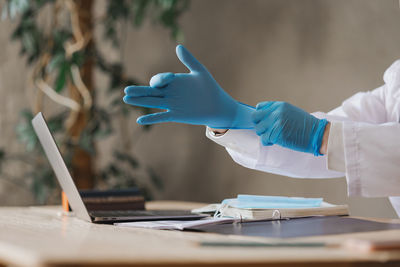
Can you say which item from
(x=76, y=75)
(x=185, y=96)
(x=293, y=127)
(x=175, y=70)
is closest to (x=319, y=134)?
(x=293, y=127)

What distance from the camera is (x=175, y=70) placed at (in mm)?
3061

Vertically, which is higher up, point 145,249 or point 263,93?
point 263,93

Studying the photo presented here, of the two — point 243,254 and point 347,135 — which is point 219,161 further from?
point 243,254

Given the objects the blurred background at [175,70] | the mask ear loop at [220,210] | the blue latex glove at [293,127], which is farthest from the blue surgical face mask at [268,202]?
the blurred background at [175,70]

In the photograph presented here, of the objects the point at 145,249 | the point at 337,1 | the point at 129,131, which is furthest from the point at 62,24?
the point at 145,249

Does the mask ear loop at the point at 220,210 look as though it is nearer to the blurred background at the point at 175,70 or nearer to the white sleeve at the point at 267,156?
the white sleeve at the point at 267,156

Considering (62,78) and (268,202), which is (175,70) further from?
(268,202)

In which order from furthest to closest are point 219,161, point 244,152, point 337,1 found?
point 219,161 → point 337,1 → point 244,152

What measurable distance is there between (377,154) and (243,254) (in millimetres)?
560

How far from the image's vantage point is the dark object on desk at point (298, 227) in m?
0.84

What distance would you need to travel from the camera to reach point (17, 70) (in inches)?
113

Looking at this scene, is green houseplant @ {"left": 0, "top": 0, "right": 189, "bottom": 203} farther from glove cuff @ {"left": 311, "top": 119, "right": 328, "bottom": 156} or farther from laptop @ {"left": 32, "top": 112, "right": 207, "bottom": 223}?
glove cuff @ {"left": 311, "top": 119, "right": 328, "bottom": 156}

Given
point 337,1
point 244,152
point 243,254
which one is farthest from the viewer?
point 337,1

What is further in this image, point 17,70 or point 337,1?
point 17,70
